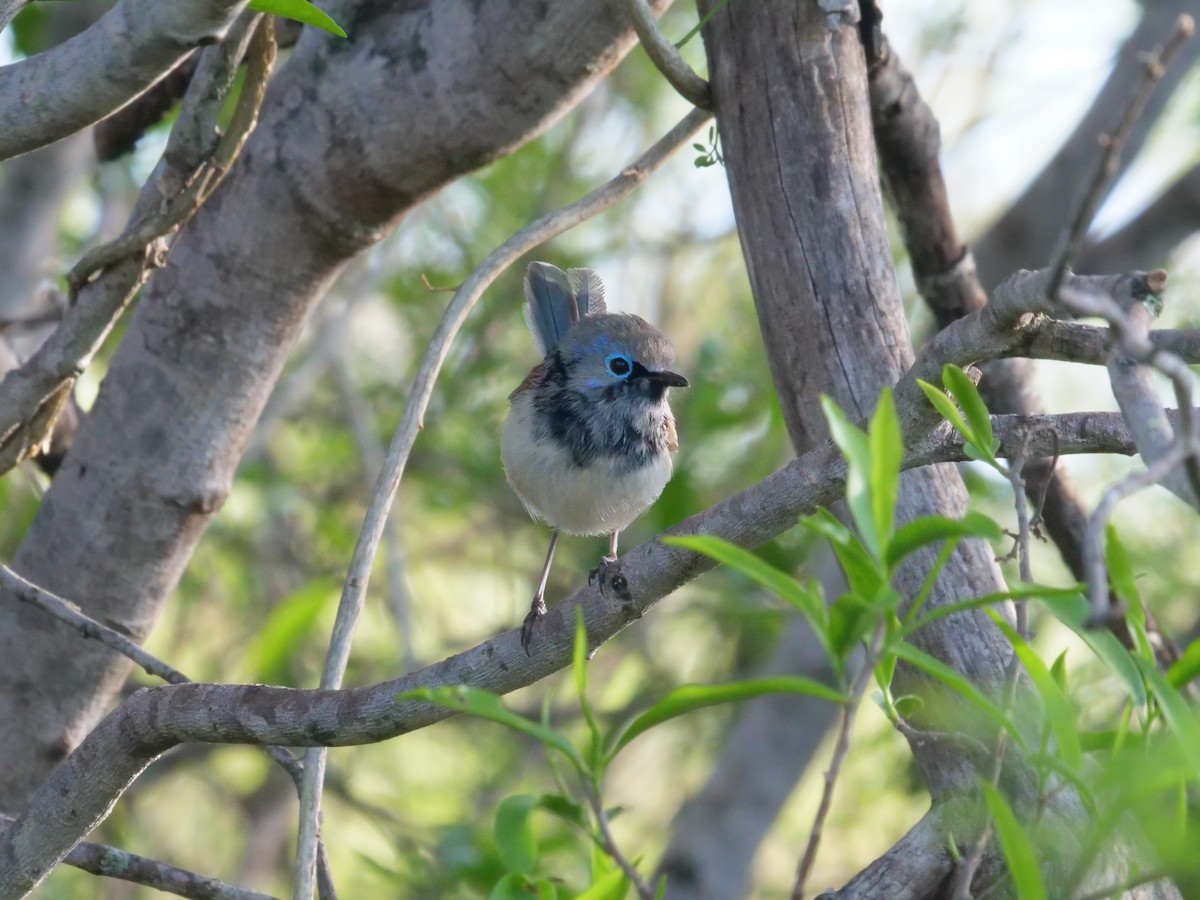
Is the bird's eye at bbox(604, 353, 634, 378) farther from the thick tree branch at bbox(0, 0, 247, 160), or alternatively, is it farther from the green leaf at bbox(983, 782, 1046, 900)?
the green leaf at bbox(983, 782, 1046, 900)

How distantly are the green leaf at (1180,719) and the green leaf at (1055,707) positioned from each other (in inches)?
3.6

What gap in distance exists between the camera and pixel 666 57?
7.64 feet

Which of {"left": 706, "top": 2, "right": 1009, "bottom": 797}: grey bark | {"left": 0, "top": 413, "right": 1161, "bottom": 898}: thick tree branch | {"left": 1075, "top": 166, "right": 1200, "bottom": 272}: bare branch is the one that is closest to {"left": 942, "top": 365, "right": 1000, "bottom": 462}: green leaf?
{"left": 0, "top": 413, "right": 1161, "bottom": 898}: thick tree branch

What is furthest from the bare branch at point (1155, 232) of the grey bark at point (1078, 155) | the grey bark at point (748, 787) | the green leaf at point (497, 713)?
the green leaf at point (497, 713)

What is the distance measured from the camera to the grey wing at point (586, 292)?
11.9ft

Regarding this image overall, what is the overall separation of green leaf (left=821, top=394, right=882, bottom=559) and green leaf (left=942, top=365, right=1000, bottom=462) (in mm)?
354

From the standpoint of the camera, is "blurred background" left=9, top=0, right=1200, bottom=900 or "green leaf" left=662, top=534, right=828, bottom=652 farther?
"blurred background" left=9, top=0, right=1200, bottom=900

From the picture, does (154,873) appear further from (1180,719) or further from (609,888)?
(1180,719)

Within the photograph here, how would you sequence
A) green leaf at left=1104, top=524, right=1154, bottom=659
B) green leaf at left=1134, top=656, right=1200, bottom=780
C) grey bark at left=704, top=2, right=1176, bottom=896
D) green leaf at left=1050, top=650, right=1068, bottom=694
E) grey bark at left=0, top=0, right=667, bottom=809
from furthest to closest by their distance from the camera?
grey bark at left=0, top=0, right=667, bottom=809 → grey bark at left=704, top=2, right=1176, bottom=896 → green leaf at left=1050, top=650, right=1068, bottom=694 → green leaf at left=1104, top=524, right=1154, bottom=659 → green leaf at left=1134, top=656, right=1200, bottom=780

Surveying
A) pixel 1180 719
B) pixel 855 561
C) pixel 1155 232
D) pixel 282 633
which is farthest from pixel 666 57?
pixel 1155 232

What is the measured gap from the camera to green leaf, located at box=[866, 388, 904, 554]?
1104mm

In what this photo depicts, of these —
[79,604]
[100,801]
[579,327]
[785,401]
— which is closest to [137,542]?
[79,604]

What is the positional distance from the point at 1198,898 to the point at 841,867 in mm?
4405

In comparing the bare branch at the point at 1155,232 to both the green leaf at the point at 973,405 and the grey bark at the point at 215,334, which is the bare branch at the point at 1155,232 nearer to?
the grey bark at the point at 215,334
